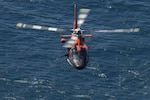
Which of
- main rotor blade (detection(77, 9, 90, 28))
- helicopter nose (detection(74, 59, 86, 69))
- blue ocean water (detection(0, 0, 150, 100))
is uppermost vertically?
main rotor blade (detection(77, 9, 90, 28))

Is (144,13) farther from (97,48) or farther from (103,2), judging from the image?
(97,48)

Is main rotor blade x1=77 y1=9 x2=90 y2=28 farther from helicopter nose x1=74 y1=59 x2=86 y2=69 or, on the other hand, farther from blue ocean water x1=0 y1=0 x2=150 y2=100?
Answer: blue ocean water x1=0 y1=0 x2=150 y2=100

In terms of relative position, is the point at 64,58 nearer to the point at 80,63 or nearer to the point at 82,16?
the point at 80,63

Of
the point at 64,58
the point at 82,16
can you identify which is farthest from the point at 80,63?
the point at 64,58

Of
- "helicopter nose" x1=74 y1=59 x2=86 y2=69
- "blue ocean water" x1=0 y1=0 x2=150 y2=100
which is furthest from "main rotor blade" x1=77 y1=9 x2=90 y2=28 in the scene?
"blue ocean water" x1=0 y1=0 x2=150 y2=100

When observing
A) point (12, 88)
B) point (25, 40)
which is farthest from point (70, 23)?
point (12, 88)

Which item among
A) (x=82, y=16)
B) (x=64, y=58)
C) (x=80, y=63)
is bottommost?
(x=64, y=58)

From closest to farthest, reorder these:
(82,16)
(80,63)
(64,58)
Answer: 1. (80,63)
2. (82,16)
3. (64,58)

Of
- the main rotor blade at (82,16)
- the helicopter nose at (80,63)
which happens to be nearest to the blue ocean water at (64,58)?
the helicopter nose at (80,63)

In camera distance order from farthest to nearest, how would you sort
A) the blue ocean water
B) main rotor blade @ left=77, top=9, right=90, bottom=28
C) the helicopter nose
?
the blue ocean water, main rotor blade @ left=77, top=9, right=90, bottom=28, the helicopter nose
